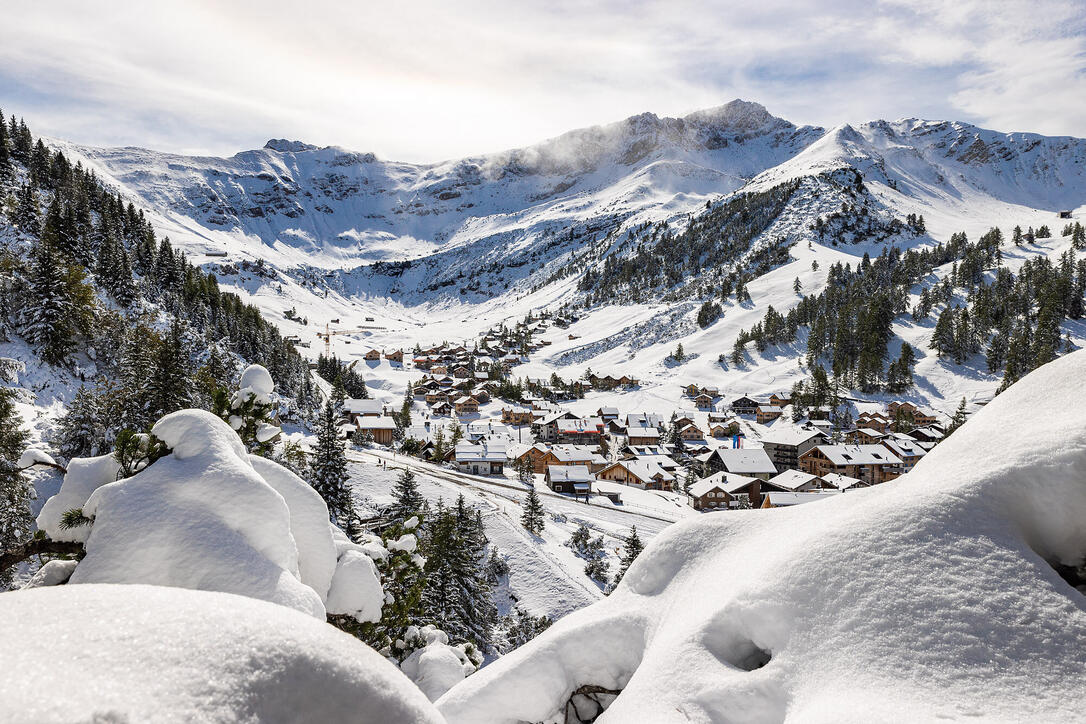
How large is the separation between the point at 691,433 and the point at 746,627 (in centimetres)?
9504

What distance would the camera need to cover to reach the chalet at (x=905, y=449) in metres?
76.6

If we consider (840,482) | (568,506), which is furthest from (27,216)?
(840,482)

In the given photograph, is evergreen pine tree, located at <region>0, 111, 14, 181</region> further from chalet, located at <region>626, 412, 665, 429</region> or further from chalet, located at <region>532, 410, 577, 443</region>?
chalet, located at <region>626, 412, 665, 429</region>

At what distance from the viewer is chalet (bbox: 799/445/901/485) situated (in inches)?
2987

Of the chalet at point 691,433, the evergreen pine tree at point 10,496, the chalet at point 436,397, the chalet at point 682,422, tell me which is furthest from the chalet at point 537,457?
the evergreen pine tree at point 10,496

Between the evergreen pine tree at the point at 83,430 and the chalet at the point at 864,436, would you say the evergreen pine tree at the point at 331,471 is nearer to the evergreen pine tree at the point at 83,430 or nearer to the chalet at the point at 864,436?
the evergreen pine tree at the point at 83,430

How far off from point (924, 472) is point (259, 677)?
23.8ft

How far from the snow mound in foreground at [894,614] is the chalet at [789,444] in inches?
3357

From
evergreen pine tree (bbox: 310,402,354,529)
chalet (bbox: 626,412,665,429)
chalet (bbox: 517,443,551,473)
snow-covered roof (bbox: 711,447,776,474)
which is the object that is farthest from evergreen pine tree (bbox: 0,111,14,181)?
snow-covered roof (bbox: 711,447,776,474)

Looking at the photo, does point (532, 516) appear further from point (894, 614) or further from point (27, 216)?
point (27, 216)

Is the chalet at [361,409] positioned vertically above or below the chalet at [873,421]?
below

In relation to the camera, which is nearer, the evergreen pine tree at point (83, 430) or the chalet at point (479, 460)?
the evergreen pine tree at point (83, 430)

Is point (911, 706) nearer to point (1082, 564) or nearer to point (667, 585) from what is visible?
point (1082, 564)

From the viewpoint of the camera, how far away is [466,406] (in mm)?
114875
